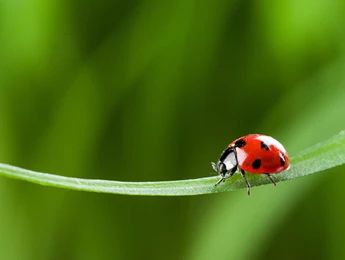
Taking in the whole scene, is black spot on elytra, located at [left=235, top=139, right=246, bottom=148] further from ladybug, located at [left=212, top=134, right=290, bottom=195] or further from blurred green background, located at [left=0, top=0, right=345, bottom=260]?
blurred green background, located at [left=0, top=0, right=345, bottom=260]

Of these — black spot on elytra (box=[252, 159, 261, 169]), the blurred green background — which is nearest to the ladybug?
black spot on elytra (box=[252, 159, 261, 169])

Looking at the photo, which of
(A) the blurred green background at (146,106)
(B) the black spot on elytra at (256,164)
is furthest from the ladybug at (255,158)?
(A) the blurred green background at (146,106)

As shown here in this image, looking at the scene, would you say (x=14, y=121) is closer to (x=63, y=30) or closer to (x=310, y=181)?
(x=63, y=30)

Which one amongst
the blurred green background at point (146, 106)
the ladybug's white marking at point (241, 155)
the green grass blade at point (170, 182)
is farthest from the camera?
the blurred green background at point (146, 106)

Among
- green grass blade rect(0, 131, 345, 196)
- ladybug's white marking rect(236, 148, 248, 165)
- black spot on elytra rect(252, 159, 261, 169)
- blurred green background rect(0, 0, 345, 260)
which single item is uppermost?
blurred green background rect(0, 0, 345, 260)

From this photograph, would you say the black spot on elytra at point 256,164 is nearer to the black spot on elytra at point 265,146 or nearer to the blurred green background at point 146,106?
the black spot on elytra at point 265,146

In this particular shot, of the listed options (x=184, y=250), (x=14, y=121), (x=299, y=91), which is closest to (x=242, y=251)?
(x=184, y=250)
